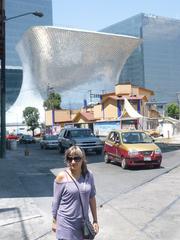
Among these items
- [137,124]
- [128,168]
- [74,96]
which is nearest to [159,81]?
[74,96]

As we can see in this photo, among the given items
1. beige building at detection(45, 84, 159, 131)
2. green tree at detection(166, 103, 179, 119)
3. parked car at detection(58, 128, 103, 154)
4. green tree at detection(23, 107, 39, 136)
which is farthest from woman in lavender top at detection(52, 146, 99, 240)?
green tree at detection(166, 103, 179, 119)

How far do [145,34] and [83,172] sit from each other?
166 m

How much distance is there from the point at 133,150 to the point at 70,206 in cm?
1443

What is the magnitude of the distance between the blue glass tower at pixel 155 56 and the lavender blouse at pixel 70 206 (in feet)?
517

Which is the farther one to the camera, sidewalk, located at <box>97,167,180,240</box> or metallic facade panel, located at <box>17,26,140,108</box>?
metallic facade panel, located at <box>17,26,140,108</box>

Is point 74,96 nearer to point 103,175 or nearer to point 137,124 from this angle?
point 137,124

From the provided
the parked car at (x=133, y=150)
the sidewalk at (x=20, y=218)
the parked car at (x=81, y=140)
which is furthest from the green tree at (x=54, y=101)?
the sidewalk at (x=20, y=218)

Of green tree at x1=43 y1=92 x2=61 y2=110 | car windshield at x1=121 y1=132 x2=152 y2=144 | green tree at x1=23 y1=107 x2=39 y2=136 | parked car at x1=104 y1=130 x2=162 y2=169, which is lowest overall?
parked car at x1=104 y1=130 x2=162 y2=169

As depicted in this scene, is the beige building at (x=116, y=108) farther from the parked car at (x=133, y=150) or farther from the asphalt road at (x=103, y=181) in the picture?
the asphalt road at (x=103, y=181)

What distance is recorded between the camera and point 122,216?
9141 mm

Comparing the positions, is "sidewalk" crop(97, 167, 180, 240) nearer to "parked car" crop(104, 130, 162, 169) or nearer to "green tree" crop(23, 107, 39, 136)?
"parked car" crop(104, 130, 162, 169)

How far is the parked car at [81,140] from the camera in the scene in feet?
96.1

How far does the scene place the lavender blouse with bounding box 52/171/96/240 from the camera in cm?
459

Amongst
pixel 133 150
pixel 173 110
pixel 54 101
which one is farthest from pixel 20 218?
pixel 173 110
